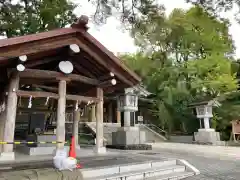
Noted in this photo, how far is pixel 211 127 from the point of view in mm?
16312

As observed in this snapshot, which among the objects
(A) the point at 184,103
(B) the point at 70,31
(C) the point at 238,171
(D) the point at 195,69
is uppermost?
(D) the point at 195,69

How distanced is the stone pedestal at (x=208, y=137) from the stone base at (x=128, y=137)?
629 cm

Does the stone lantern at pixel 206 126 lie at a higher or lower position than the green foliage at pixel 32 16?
lower

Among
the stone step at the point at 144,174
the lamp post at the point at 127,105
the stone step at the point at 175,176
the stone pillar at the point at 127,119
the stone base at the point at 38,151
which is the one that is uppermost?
the lamp post at the point at 127,105

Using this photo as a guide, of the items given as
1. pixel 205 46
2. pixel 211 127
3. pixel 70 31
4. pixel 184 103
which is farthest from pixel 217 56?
pixel 70 31

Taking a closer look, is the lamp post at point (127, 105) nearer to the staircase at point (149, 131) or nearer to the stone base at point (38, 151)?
the stone base at point (38, 151)

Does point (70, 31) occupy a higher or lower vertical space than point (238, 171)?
higher

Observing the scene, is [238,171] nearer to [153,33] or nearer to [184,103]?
[153,33]

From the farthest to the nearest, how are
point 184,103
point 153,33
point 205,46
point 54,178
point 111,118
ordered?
point 111,118, point 205,46, point 184,103, point 153,33, point 54,178

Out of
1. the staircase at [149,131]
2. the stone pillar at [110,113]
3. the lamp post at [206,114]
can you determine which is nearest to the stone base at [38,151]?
the staircase at [149,131]

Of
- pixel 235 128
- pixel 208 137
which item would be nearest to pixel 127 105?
pixel 208 137

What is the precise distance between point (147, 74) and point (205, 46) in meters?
5.74

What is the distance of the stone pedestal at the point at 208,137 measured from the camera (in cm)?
1508

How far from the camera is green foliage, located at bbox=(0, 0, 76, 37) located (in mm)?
10414
